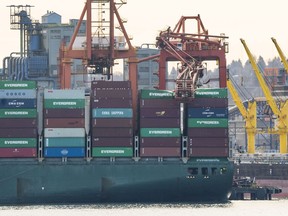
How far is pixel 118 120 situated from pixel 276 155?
129 ft

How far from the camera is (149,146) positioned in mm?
134875

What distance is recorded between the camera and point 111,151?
13488cm

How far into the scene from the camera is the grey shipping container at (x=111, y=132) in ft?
441

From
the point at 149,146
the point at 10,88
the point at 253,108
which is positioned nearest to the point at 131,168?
the point at 149,146

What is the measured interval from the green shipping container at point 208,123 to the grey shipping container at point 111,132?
511cm

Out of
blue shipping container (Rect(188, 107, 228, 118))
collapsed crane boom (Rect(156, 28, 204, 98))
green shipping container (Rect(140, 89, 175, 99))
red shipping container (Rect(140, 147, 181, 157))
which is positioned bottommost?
red shipping container (Rect(140, 147, 181, 157))

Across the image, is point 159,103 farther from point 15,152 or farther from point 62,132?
point 15,152

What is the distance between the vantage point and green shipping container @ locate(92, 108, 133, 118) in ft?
442

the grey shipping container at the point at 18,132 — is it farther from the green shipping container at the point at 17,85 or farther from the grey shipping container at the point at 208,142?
the grey shipping container at the point at 208,142

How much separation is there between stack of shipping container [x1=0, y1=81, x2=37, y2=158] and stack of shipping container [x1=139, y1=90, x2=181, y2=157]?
879 centimetres

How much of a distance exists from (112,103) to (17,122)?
7769 mm

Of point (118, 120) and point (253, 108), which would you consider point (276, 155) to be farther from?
point (118, 120)

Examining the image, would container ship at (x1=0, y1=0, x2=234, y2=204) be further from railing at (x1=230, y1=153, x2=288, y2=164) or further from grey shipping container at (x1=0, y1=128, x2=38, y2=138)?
railing at (x1=230, y1=153, x2=288, y2=164)

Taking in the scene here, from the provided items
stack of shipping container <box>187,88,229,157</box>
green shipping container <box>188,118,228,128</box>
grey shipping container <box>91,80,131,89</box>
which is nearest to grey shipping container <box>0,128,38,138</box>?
grey shipping container <box>91,80,131,89</box>
